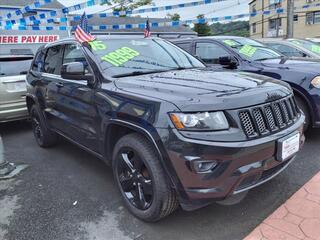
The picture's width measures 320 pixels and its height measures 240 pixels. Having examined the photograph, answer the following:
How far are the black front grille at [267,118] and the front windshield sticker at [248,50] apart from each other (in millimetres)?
2772

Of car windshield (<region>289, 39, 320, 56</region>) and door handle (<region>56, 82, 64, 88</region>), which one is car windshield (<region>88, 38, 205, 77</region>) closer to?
door handle (<region>56, 82, 64, 88</region>)

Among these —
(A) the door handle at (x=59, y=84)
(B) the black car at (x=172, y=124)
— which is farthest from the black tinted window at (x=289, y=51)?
(A) the door handle at (x=59, y=84)

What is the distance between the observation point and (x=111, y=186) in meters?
3.77

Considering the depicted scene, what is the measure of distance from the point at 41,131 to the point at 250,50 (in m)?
3.87

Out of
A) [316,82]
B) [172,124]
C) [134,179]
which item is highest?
[172,124]

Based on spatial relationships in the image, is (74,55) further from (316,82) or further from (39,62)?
(316,82)

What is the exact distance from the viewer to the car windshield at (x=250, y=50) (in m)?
5.67

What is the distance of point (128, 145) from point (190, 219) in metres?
0.90

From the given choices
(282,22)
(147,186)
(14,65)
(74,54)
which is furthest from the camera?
(282,22)

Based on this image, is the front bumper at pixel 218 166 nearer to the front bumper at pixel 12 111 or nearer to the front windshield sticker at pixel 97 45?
the front windshield sticker at pixel 97 45

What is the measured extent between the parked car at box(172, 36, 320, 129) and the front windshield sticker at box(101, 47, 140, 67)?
161 cm

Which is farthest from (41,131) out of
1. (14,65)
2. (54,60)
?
(14,65)

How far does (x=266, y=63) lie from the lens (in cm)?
526

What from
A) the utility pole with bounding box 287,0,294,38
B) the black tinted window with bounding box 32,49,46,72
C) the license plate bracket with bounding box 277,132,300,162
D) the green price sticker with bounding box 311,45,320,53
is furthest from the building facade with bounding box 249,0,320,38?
the license plate bracket with bounding box 277,132,300,162
